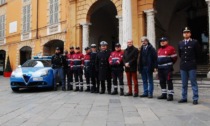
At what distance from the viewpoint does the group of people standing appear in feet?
22.2

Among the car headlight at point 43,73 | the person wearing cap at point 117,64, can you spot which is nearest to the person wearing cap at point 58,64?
the car headlight at point 43,73

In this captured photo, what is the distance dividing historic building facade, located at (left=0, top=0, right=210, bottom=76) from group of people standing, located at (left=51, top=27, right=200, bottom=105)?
3.92 m

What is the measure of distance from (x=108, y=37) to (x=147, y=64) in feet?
45.9

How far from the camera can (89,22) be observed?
1669cm

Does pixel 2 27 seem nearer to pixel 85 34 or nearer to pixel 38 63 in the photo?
pixel 85 34

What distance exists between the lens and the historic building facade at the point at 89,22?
46.1 ft

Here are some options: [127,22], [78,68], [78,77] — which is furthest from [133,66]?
[127,22]

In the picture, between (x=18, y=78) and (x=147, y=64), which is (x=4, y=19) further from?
(x=147, y=64)

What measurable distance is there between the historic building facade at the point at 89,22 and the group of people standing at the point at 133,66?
392 cm

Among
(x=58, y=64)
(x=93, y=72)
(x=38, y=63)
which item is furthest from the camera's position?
(x=38, y=63)

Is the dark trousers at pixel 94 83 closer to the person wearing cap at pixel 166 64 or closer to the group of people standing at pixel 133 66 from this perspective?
the group of people standing at pixel 133 66

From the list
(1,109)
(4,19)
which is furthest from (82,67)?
(4,19)

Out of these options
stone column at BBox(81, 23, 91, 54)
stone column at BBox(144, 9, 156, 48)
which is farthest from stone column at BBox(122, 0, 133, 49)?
stone column at BBox(81, 23, 91, 54)

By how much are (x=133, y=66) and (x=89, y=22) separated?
29.8 feet
